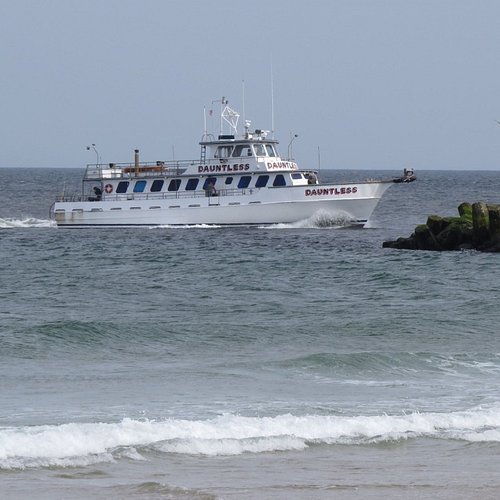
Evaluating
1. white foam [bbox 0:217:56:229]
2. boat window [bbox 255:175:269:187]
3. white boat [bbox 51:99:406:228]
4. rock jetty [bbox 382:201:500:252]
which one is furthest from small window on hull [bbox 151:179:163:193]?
rock jetty [bbox 382:201:500:252]

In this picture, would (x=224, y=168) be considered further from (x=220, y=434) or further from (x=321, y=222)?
(x=220, y=434)

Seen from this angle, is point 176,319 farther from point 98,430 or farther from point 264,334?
point 98,430

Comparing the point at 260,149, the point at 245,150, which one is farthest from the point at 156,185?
the point at 260,149

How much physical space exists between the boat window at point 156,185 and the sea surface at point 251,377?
12.5 meters

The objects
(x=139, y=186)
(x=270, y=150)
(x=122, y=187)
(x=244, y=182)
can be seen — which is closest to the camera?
(x=244, y=182)

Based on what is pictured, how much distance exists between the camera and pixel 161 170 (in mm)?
46719

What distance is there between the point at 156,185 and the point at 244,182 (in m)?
3.86

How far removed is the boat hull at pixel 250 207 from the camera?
44844 millimetres

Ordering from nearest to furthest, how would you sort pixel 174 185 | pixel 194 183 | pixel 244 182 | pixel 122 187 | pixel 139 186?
pixel 244 182
pixel 194 183
pixel 174 185
pixel 139 186
pixel 122 187

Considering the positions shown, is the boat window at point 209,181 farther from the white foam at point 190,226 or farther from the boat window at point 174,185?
the white foam at point 190,226

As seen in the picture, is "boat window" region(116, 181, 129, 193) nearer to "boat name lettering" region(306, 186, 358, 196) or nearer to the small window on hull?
the small window on hull

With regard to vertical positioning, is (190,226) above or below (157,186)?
below

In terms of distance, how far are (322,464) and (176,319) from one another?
1053 cm

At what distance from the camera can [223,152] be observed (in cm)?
4575
